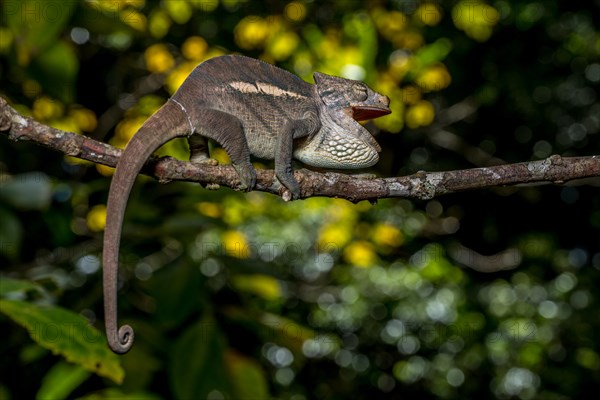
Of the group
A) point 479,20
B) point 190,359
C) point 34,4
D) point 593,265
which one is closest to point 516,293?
point 593,265

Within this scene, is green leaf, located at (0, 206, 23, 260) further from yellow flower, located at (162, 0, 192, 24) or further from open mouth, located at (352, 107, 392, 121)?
yellow flower, located at (162, 0, 192, 24)

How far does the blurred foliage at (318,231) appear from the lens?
2.08m

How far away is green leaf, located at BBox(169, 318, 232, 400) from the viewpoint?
1.92 meters

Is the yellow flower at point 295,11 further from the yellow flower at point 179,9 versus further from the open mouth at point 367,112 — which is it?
the open mouth at point 367,112

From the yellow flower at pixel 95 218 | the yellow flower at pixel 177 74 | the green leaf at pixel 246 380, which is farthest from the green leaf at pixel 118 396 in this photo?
the yellow flower at pixel 177 74

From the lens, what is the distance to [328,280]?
17.6 ft

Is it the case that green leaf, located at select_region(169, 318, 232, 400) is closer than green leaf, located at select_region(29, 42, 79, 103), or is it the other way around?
green leaf, located at select_region(169, 318, 232, 400)

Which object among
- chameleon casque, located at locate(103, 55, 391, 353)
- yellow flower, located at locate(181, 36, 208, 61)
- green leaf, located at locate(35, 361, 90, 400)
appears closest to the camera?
chameleon casque, located at locate(103, 55, 391, 353)

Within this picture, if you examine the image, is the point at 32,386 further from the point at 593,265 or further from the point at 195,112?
the point at 593,265

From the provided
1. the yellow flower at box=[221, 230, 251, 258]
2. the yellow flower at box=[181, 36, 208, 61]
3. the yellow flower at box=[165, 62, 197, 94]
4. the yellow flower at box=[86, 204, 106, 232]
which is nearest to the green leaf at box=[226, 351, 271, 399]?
the yellow flower at box=[221, 230, 251, 258]

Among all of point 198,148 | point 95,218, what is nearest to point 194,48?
point 95,218

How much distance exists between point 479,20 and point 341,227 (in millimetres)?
1487

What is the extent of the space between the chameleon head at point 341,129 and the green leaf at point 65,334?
58 centimetres

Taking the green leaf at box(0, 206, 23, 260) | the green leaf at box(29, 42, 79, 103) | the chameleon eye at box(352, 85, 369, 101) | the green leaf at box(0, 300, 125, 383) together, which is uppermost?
the chameleon eye at box(352, 85, 369, 101)
